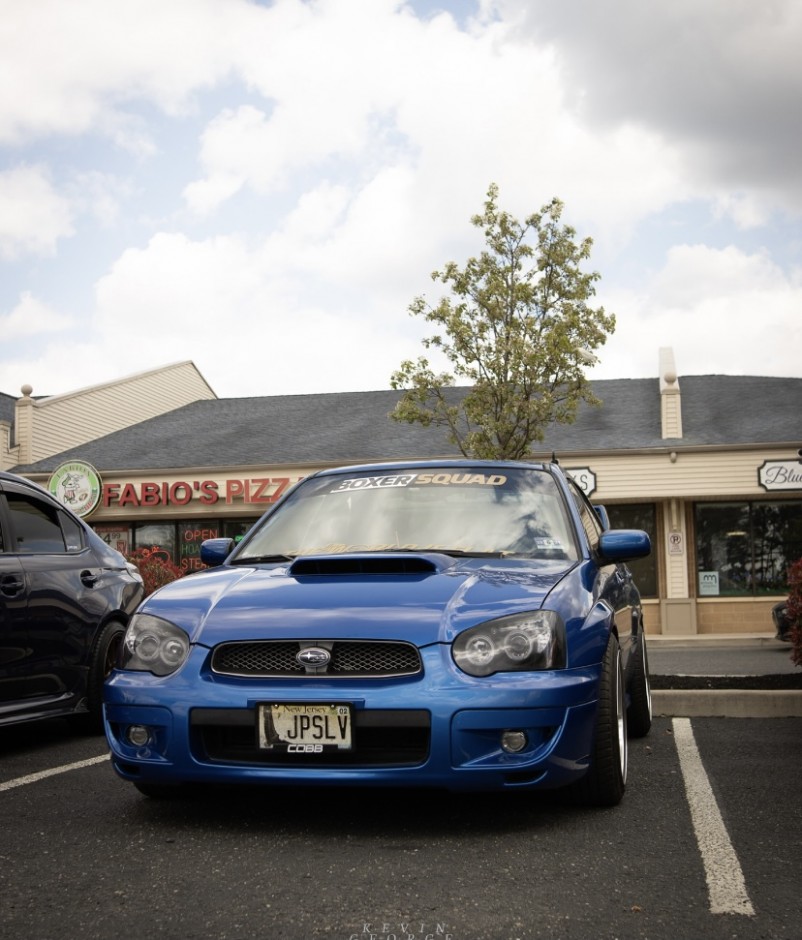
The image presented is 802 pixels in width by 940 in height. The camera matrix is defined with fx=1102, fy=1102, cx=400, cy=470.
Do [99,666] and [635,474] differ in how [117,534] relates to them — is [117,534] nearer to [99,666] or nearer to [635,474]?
[635,474]

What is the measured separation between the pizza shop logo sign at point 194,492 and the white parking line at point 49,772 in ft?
59.0

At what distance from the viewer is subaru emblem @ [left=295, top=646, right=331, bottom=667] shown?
3914mm

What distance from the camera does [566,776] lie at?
3.99 m

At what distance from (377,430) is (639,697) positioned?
2032cm

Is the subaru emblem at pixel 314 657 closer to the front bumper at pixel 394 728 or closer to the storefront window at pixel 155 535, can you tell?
the front bumper at pixel 394 728

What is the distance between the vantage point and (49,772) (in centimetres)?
546

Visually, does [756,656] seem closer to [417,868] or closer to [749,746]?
[749,746]

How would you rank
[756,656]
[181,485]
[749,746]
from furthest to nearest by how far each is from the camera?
[181,485] < [756,656] < [749,746]

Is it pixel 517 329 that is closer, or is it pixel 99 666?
pixel 99 666

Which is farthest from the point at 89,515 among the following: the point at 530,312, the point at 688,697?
the point at 688,697

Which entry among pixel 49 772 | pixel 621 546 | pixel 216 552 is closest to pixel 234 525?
pixel 49 772

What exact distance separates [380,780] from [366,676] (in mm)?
360

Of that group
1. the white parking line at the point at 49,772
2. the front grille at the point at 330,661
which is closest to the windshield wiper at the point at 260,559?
the front grille at the point at 330,661

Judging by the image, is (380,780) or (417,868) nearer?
(417,868)
